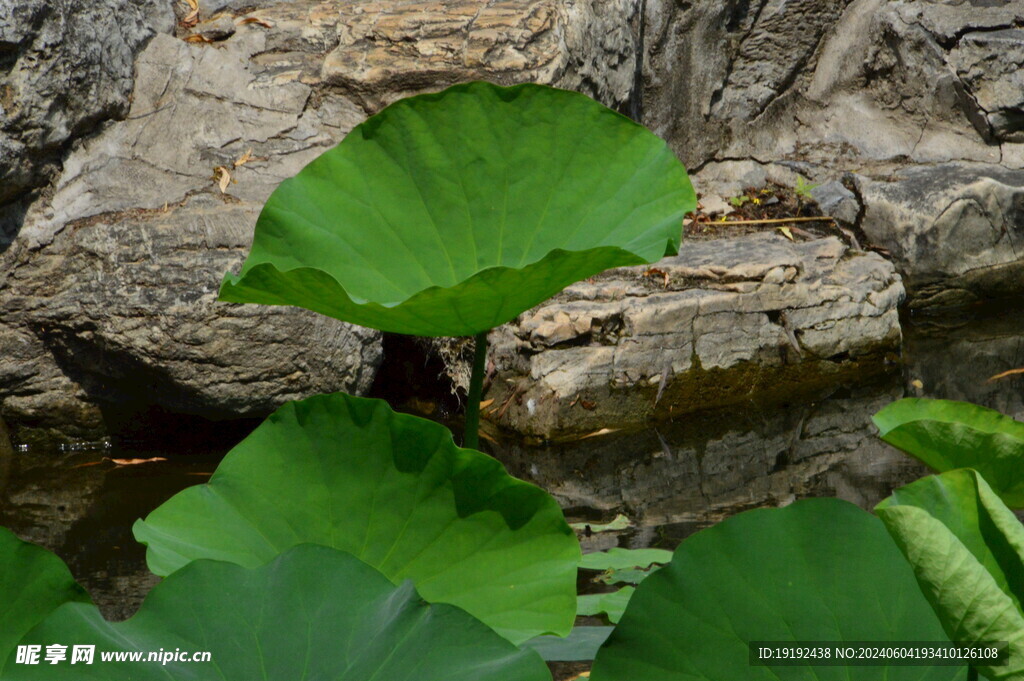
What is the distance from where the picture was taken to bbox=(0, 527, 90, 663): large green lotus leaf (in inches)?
22.4

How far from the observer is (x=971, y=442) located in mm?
706

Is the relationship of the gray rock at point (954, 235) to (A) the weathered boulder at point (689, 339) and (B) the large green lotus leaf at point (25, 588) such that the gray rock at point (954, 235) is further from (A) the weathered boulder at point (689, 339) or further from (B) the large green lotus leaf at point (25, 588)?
(B) the large green lotus leaf at point (25, 588)

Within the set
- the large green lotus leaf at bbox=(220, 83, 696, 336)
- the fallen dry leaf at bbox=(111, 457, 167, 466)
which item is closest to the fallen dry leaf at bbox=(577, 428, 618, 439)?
the fallen dry leaf at bbox=(111, 457, 167, 466)

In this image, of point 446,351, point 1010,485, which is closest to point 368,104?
point 446,351

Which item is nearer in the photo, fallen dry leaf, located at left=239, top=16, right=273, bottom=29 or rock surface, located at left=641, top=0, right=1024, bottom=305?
fallen dry leaf, located at left=239, top=16, right=273, bottom=29

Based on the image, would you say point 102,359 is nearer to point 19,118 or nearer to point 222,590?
point 19,118

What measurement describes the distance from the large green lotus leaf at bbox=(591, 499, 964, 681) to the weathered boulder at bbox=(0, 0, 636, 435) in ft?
7.97

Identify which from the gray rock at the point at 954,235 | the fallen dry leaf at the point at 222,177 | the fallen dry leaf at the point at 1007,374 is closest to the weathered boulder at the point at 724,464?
the fallen dry leaf at the point at 1007,374

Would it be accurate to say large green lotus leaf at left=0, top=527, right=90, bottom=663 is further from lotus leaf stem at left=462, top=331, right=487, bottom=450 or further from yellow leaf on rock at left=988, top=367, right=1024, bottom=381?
yellow leaf on rock at left=988, top=367, right=1024, bottom=381

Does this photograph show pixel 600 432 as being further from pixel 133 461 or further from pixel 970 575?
pixel 970 575

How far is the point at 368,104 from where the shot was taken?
3.53m

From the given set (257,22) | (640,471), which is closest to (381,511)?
(640,471)

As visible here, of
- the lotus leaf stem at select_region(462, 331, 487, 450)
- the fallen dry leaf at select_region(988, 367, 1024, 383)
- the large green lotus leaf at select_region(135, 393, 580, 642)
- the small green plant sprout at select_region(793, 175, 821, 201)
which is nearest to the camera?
the large green lotus leaf at select_region(135, 393, 580, 642)

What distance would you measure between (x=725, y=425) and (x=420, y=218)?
2.33 metres
